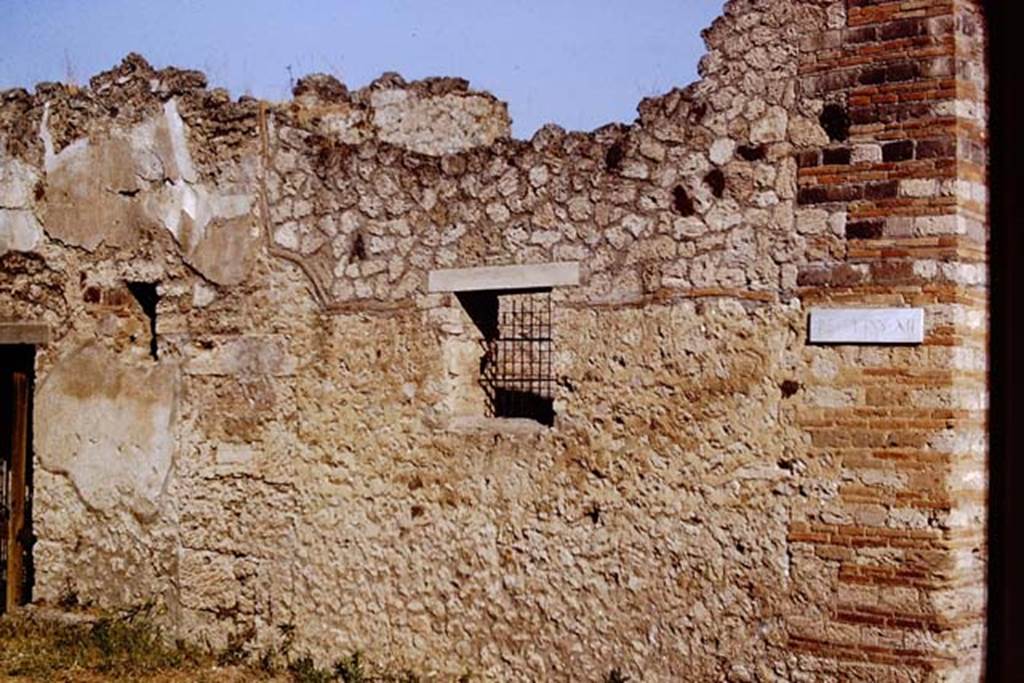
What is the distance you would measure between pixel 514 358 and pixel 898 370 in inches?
128

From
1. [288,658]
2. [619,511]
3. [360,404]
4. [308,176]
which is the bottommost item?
[288,658]

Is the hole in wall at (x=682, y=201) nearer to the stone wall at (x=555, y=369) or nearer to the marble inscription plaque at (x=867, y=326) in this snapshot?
the stone wall at (x=555, y=369)

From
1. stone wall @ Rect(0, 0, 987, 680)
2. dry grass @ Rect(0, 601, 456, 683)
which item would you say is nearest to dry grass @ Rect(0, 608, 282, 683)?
dry grass @ Rect(0, 601, 456, 683)

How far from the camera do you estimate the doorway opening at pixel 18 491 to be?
8.37 m

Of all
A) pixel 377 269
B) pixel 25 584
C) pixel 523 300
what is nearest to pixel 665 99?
pixel 377 269

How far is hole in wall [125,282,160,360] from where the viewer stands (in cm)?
787

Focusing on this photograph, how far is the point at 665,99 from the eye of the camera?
614 centimetres

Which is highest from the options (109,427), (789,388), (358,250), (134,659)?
(358,250)

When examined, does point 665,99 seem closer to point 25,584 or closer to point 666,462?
point 666,462

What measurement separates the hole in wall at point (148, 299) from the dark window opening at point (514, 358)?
2.11 metres

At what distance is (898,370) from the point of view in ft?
18.1

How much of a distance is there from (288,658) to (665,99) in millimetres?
3685

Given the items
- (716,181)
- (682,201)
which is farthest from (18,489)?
(716,181)

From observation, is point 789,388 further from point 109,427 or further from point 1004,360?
point 109,427
